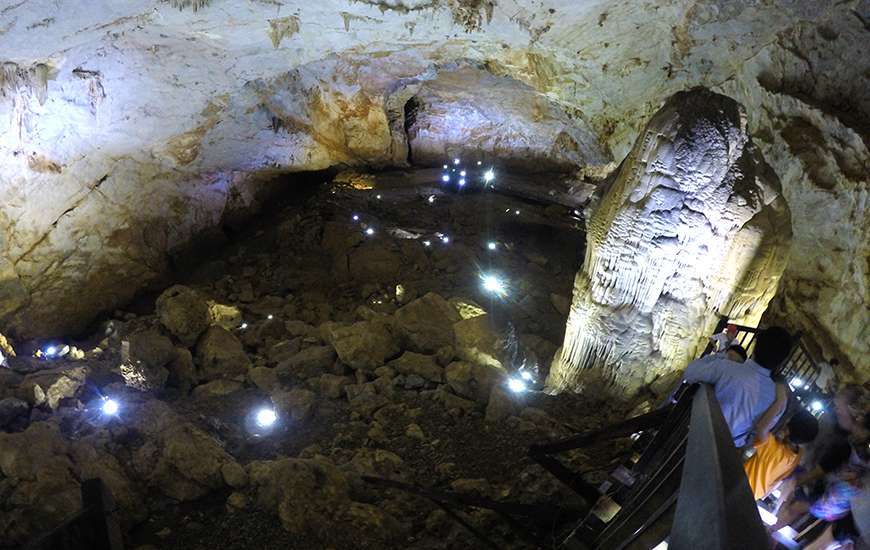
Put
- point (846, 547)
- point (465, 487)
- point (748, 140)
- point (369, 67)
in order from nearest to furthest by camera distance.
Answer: point (846, 547) → point (465, 487) → point (748, 140) → point (369, 67)

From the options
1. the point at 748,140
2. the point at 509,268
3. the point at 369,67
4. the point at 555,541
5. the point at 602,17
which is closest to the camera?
the point at 555,541

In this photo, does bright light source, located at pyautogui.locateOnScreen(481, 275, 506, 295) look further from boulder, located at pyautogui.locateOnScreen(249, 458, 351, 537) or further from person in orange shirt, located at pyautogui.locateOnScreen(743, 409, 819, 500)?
person in orange shirt, located at pyautogui.locateOnScreen(743, 409, 819, 500)

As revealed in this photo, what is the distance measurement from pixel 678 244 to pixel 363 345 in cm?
367

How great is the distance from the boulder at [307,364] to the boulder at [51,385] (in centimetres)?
208

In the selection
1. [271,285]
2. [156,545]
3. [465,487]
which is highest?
[465,487]

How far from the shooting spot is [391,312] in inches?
354

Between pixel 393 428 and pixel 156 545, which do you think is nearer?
pixel 156 545

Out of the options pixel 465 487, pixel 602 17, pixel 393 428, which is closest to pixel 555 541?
pixel 465 487

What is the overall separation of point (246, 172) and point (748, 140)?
28.2ft

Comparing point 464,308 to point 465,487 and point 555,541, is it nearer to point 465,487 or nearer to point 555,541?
point 465,487

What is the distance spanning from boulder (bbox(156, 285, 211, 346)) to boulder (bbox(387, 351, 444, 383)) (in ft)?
8.60

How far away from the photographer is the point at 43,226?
305 inches

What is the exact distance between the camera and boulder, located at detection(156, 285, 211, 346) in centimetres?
707

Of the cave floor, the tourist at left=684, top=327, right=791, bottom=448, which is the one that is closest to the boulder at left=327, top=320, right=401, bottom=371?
the cave floor
